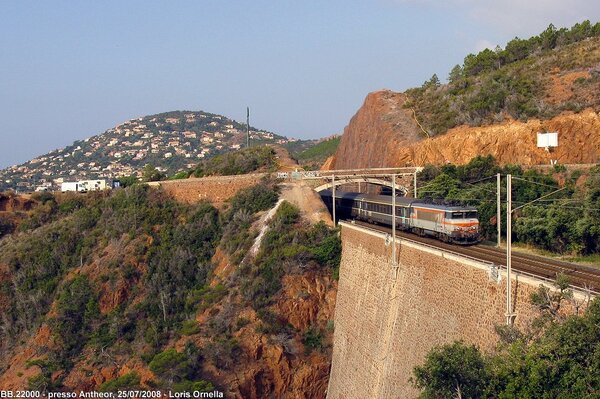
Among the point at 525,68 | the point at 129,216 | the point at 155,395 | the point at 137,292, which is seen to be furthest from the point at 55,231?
the point at 525,68

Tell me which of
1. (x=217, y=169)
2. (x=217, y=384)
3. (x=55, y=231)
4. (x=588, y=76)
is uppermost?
(x=588, y=76)

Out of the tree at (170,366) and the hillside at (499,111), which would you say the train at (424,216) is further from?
the tree at (170,366)

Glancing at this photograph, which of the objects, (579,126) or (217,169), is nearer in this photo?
(579,126)

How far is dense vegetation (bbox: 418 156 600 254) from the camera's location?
108ft

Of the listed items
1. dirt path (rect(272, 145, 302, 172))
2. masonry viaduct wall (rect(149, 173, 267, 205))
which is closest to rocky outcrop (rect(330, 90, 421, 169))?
dirt path (rect(272, 145, 302, 172))

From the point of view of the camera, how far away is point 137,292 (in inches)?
1949

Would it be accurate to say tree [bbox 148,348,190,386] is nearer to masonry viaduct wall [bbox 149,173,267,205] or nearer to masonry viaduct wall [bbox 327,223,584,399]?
masonry viaduct wall [bbox 327,223,584,399]

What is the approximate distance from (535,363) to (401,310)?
39.8 ft

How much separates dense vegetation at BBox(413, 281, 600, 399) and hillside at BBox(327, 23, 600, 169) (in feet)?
91.2

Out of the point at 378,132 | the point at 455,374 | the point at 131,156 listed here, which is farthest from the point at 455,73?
the point at 131,156

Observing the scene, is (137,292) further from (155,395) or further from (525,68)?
(525,68)

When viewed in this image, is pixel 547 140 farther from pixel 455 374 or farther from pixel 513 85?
pixel 455 374

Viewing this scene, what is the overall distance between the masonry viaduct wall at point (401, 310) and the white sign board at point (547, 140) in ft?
47.4

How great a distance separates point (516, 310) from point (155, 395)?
20634 millimetres
